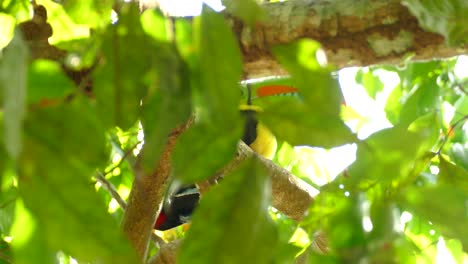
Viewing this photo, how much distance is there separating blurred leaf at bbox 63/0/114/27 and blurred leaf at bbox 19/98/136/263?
13 centimetres

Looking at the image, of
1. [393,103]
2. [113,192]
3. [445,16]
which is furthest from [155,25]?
[393,103]

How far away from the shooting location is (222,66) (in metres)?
0.39

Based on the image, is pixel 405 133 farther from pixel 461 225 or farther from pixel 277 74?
pixel 277 74

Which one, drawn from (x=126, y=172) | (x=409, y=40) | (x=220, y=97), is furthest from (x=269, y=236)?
(x=126, y=172)

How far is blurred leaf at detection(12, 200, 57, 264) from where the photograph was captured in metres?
0.41

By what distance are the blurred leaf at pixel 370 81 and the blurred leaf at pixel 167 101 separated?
4.55 ft

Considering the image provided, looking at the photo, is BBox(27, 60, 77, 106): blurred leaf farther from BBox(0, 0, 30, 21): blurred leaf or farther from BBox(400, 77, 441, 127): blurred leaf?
BBox(400, 77, 441, 127): blurred leaf

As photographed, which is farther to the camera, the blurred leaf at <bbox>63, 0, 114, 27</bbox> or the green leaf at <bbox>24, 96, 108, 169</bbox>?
the blurred leaf at <bbox>63, 0, 114, 27</bbox>

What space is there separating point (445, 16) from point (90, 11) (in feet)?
1.11

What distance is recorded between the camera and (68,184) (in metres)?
0.39

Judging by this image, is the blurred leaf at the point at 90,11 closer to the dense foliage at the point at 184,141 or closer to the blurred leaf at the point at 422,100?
the dense foliage at the point at 184,141

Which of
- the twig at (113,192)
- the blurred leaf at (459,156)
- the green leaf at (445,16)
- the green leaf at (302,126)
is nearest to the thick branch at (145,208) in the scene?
Answer: the twig at (113,192)

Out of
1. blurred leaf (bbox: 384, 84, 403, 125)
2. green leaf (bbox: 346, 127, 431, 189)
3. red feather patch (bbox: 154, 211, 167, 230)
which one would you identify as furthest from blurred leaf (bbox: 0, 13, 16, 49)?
blurred leaf (bbox: 384, 84, 403, 125)

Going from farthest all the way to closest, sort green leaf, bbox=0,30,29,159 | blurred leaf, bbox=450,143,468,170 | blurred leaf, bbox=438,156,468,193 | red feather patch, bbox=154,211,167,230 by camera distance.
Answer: red feather patch, bbox=154,211,167,230
blurred leaf, bbox=450,143,468,170
blurred leaf, bbox=438,156,468,193
green leaf, bbox=0,30,29,159
